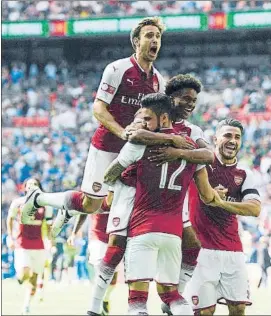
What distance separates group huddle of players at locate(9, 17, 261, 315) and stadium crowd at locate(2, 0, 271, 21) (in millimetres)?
22099

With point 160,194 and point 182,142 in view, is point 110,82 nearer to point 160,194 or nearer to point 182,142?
point 182,142

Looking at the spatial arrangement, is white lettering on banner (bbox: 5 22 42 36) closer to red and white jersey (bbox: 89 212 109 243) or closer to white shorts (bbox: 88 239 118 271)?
red and white jersey (bbox: 89 212 109 243)

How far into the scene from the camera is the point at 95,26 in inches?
1261

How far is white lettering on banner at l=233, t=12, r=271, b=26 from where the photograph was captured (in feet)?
101

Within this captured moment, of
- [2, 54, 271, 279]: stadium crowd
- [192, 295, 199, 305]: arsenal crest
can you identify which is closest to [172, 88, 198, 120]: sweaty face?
[192, 295, 199, 305]: arsenal crest

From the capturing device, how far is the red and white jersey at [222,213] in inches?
338

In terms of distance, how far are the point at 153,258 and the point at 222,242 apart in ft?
5.39

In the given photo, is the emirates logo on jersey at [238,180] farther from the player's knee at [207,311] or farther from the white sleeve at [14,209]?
the white sleeve at [14,209]

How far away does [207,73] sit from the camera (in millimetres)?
31453

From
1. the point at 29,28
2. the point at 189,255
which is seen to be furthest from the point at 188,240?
the point at 29,28

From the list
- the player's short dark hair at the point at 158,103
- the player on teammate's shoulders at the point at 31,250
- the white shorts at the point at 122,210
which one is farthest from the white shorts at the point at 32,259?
the player's short dark hair at the point at 158,103

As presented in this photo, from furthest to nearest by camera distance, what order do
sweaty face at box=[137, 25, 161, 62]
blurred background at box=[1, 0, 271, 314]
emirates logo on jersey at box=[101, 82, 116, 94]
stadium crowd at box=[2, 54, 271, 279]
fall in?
blurred background at box=[1, 0, 271, 314], stadium crowd at box=[2, 54, 271, 279], emirates logo on jersey at box=[101, 82, 116, 94], sweaty face at box=[137, 25, 161, 62]

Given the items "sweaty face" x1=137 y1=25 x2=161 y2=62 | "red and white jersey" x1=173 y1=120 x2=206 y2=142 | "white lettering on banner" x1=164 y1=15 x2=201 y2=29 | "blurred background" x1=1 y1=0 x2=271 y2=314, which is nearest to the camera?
"red and white jersey" x1=173 y1=120 x2=206 y2=142

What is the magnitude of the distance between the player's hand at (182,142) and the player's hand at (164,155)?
56 mm
